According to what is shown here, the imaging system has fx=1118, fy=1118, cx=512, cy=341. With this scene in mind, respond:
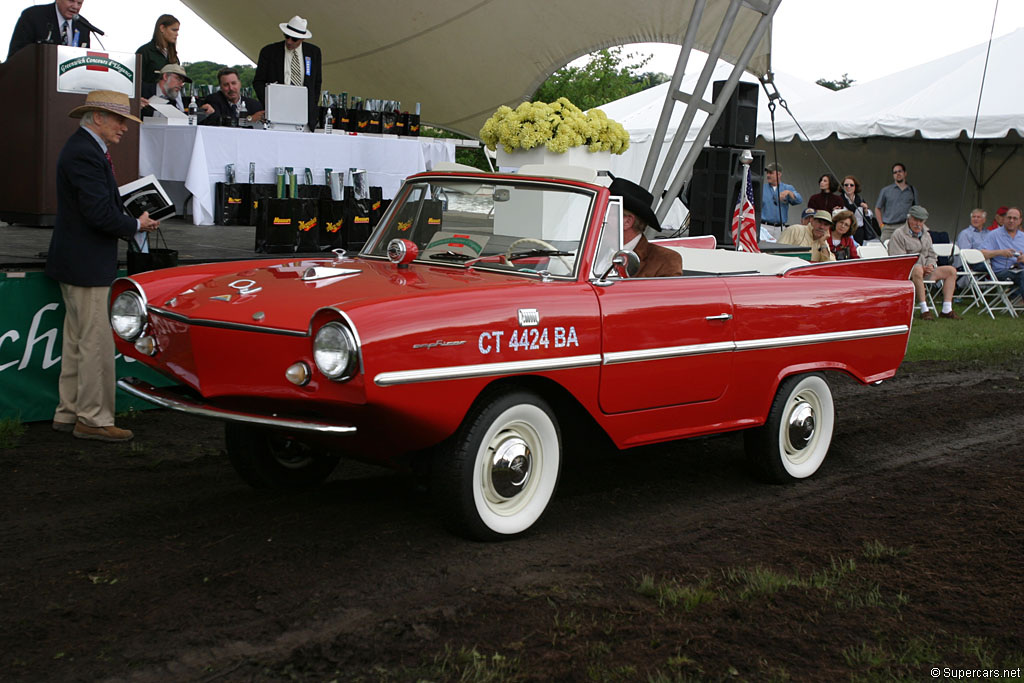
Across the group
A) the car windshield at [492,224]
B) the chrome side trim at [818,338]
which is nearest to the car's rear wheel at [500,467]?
the car windshield at [492,224]

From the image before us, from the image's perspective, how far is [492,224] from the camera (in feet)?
17.8

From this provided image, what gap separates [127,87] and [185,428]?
118 inches

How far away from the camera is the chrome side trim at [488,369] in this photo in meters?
4.11

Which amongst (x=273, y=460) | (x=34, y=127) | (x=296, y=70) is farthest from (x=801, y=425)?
(x=296, y=70)

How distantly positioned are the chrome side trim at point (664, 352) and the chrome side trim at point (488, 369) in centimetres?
10

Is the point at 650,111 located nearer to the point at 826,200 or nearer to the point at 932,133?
the point at 932,133

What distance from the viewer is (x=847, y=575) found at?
14.5 ft

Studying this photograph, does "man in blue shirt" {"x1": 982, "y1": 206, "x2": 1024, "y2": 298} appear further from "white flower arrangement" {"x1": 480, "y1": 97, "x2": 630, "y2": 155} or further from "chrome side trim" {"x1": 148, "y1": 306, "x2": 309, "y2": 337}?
"chrome side trim" {"x1": 148, "y1": 306, "x2": 309, "y2": 337}

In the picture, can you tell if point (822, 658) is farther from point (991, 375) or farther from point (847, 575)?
point (991, 375)

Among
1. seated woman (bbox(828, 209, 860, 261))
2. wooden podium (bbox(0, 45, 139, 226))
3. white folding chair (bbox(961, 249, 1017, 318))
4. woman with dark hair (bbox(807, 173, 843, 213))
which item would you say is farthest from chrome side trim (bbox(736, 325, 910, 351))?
woman with dark hair (bbox(807, 173, 843, 213))

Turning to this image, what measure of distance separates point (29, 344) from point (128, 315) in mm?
2313

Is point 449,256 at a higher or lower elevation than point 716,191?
lower

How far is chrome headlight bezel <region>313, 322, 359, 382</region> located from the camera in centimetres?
402

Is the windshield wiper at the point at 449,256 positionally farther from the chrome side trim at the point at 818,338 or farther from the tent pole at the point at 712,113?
the tent pole at the point at 712,113
